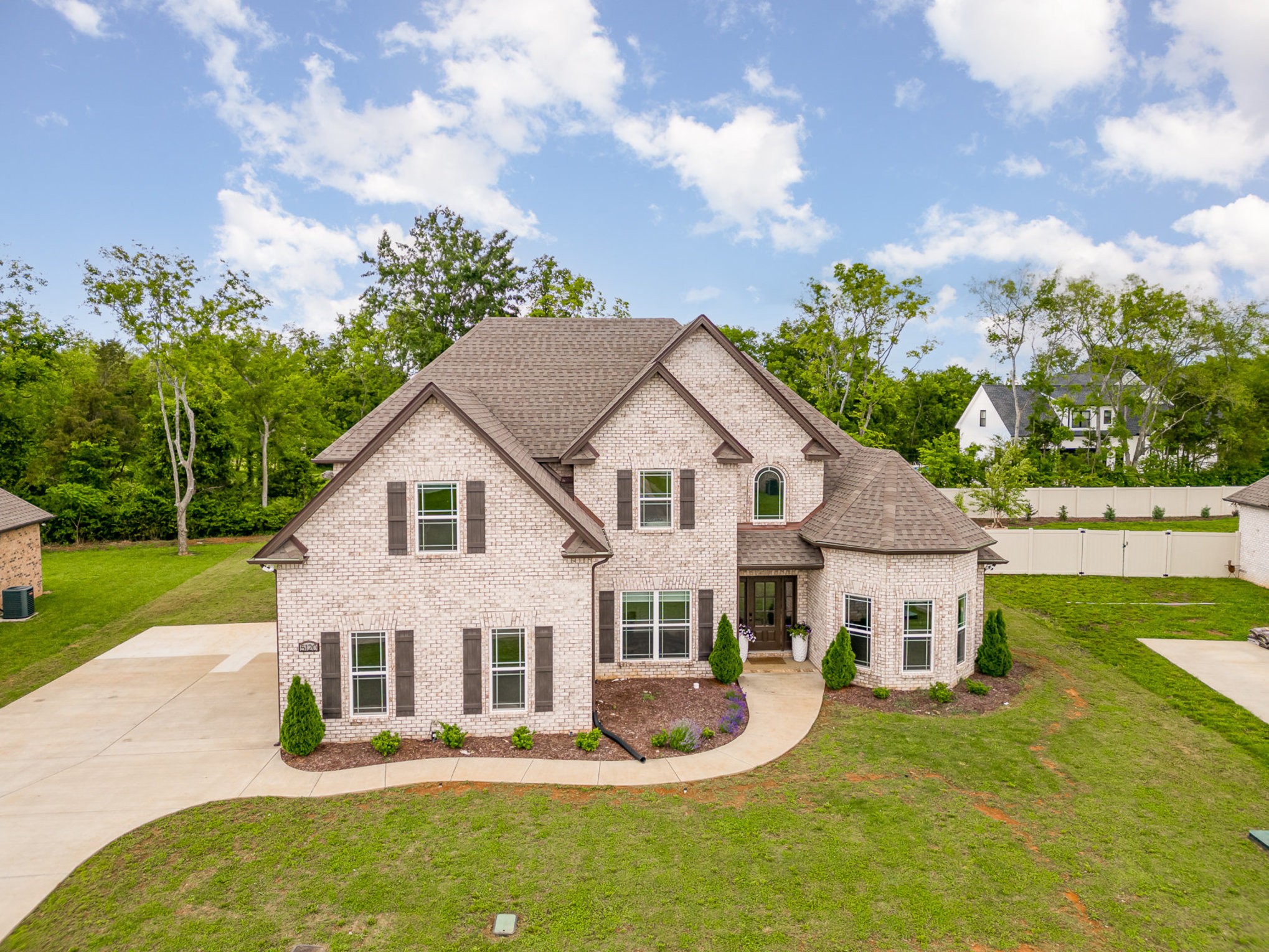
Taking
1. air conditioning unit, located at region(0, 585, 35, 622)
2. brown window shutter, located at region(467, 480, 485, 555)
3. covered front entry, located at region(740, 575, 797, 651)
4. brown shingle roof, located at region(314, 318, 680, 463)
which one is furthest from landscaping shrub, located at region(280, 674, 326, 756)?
air conditioning unit, located at region(0, 585, 35, 622)

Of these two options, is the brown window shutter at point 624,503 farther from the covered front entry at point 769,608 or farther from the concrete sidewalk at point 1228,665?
the concrete sidewalk at point 1228,665

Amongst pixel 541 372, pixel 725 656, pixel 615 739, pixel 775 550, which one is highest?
pixel 541 372

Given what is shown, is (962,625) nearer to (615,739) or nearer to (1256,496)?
(615,739)

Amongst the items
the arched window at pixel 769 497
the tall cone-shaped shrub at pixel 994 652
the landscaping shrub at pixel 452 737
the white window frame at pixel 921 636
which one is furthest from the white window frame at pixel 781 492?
the landscaping shrub at pixel 452 737

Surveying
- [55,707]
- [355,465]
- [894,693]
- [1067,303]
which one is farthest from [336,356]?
[1067,303]

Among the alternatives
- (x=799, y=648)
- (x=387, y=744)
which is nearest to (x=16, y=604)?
(x=387, y=744)
